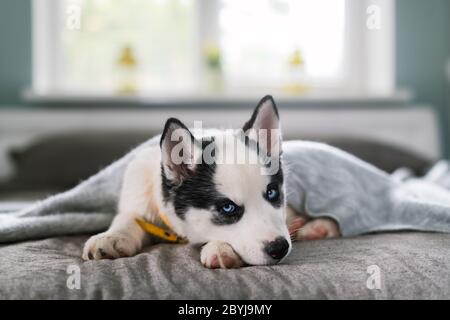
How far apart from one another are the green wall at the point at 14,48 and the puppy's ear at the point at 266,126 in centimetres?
232

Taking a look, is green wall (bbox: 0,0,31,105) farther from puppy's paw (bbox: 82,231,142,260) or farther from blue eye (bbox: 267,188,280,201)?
blue eye (bbox: 267,188,280,201)

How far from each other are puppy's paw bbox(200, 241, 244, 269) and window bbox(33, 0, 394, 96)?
7.12ft

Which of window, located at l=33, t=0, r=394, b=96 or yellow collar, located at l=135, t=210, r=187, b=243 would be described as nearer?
yellow collar, located at l=135, t=210, r=187, b=243

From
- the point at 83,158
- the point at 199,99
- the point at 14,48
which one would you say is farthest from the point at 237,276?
the point at 14,48

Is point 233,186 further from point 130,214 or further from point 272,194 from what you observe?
point 130,214

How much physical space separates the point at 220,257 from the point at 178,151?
253 millimetres

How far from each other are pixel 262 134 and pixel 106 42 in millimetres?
2324

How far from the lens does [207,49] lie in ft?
10.6

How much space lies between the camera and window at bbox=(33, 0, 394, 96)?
320 cm

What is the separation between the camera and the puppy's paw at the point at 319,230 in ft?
4.62

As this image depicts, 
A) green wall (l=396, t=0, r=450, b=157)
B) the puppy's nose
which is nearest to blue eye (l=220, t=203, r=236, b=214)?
the puppy's nose
